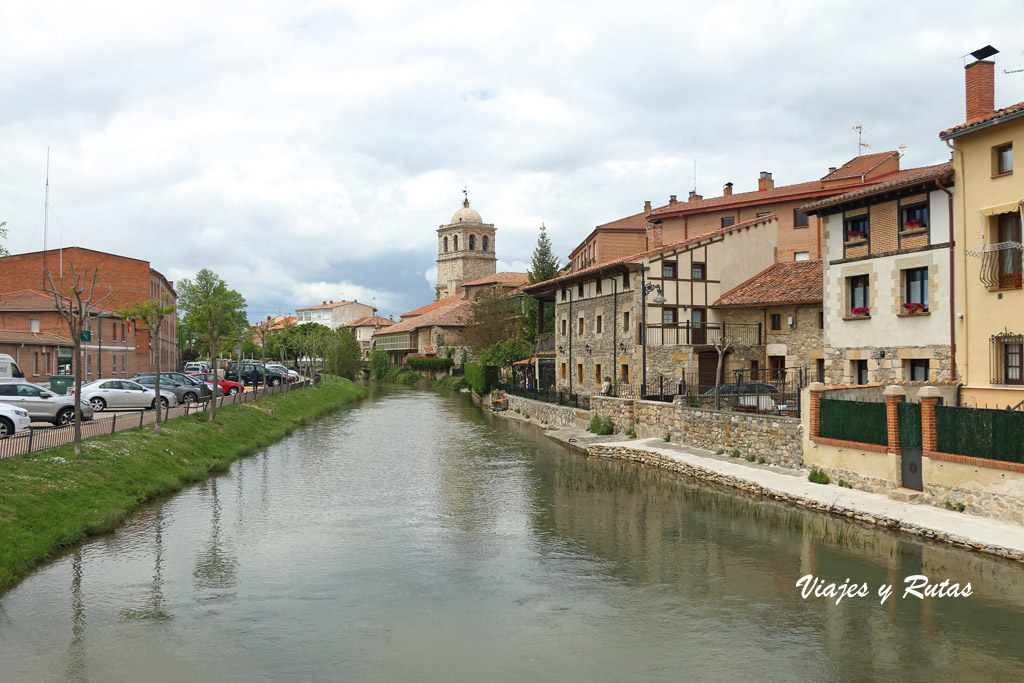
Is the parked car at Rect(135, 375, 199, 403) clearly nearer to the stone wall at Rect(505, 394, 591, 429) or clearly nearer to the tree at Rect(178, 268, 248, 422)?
the tree at Rect(178, 268, 248, 422)

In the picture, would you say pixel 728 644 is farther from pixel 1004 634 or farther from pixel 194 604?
pixel 194 604

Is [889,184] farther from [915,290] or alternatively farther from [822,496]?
[822,496]

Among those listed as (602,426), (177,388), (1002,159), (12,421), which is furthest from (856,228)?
(177,388)

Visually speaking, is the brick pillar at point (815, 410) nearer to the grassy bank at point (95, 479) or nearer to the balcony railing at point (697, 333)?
the balcony railing at point (697, 333)

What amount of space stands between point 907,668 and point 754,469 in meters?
13.2

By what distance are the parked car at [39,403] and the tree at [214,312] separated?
20.4ft

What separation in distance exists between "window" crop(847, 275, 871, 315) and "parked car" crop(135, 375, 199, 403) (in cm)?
3049

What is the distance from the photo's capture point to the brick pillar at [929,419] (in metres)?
17.5

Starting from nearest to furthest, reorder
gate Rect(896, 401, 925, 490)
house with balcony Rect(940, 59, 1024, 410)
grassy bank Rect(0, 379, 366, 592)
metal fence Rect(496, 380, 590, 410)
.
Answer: grassy bank Rect(0, 379, 366, 592) < gate Rect(896, 401, 925, 490) < house with balcony Rect(940, 59, 1024, 410) < metal fence Rect(496, 380, 590, 410)

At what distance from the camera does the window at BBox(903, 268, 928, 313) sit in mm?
23641

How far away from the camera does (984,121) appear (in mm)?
20266

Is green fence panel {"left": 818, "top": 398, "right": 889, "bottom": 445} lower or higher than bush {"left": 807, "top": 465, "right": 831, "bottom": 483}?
higher

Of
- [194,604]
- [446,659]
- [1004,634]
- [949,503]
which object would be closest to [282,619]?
[194,604]

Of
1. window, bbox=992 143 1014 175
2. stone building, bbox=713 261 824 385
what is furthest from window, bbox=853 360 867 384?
window, bbox=992 143 1014 175
